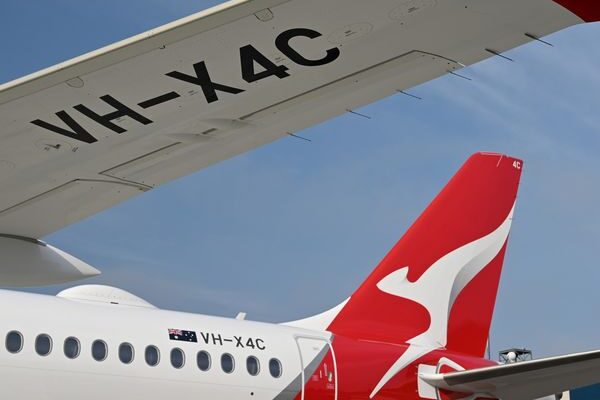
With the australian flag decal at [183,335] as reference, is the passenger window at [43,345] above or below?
above

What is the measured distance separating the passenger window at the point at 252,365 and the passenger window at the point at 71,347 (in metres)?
2.08

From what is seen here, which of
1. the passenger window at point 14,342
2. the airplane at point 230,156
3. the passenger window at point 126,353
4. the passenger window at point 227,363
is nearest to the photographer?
the airplane at point 230,156

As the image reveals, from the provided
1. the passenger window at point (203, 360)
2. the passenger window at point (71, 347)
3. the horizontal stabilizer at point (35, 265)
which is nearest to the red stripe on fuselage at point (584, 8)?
the passenger window at point (203, 360)

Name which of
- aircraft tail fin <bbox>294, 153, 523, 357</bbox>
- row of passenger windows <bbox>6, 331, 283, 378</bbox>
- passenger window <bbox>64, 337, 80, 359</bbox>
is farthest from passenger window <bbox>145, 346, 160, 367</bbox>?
aircraft tail fin <bbox>294, 153, 523, 357</bbox>

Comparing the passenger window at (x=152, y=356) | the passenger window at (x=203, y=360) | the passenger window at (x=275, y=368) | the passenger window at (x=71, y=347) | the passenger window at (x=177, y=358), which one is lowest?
the passenger window at (x=275, y=368)

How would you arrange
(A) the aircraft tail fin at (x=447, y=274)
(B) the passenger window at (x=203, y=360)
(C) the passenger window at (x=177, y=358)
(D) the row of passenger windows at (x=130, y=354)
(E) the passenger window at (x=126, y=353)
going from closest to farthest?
(D) the row of passenger windows at (x=130, y=354), (E) the passenger window at (x=126, y=353), (C) the passenger window at (x=177, y=358), (B) the passenger window at (x=203, y=360), (A) the aircraft tail fin at (x=447, y=274)

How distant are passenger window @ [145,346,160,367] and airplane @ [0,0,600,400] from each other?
2cm

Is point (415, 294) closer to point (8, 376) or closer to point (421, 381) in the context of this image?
point (421, 381)

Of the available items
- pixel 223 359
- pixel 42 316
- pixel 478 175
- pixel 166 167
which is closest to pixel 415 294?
pixel 478 175

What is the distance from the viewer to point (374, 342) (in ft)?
40.1

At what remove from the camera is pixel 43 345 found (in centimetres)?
959

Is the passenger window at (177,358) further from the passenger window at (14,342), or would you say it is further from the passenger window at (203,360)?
the passenger window at (14,342)

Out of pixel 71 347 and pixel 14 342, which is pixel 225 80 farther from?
pixel 14 342

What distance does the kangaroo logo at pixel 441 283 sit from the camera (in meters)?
13.1
